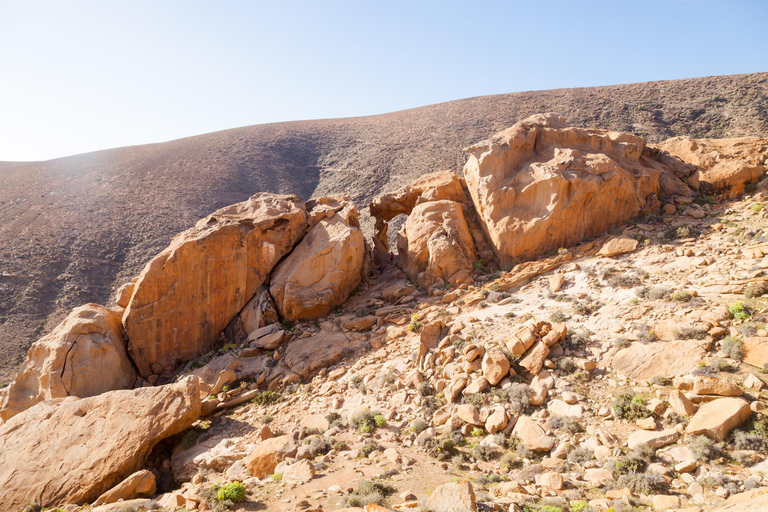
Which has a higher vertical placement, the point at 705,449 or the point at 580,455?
the point at 705,449

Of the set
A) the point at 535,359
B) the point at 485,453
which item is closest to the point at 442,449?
the point at 485,453

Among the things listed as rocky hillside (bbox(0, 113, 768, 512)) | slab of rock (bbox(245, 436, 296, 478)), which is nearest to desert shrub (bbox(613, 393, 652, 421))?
rocky hillside (bbox(0, 113, 768, 512))

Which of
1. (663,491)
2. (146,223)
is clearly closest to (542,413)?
(663,491)

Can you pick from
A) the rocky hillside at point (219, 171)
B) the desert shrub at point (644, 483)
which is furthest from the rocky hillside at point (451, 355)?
the rocky hillside at point (219, 171)

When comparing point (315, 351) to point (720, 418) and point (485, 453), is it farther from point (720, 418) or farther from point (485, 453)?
point (720, 418)

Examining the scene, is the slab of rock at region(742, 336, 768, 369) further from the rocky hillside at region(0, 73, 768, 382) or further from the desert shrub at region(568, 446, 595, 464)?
the rocky hillside at region(0, 73, 768, 382)

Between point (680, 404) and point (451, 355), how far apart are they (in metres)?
5.00

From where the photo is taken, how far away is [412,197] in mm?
18297

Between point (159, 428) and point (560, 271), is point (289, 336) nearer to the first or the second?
point (159, 428)

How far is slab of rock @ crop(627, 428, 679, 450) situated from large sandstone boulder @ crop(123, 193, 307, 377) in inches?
501

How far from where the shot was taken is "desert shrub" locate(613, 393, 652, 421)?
319 inches

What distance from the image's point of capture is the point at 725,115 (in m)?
37.1

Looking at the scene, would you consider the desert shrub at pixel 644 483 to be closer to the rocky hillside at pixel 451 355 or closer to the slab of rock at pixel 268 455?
the rocky hillside at pixel 451 355

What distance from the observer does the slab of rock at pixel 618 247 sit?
42.8 feet
